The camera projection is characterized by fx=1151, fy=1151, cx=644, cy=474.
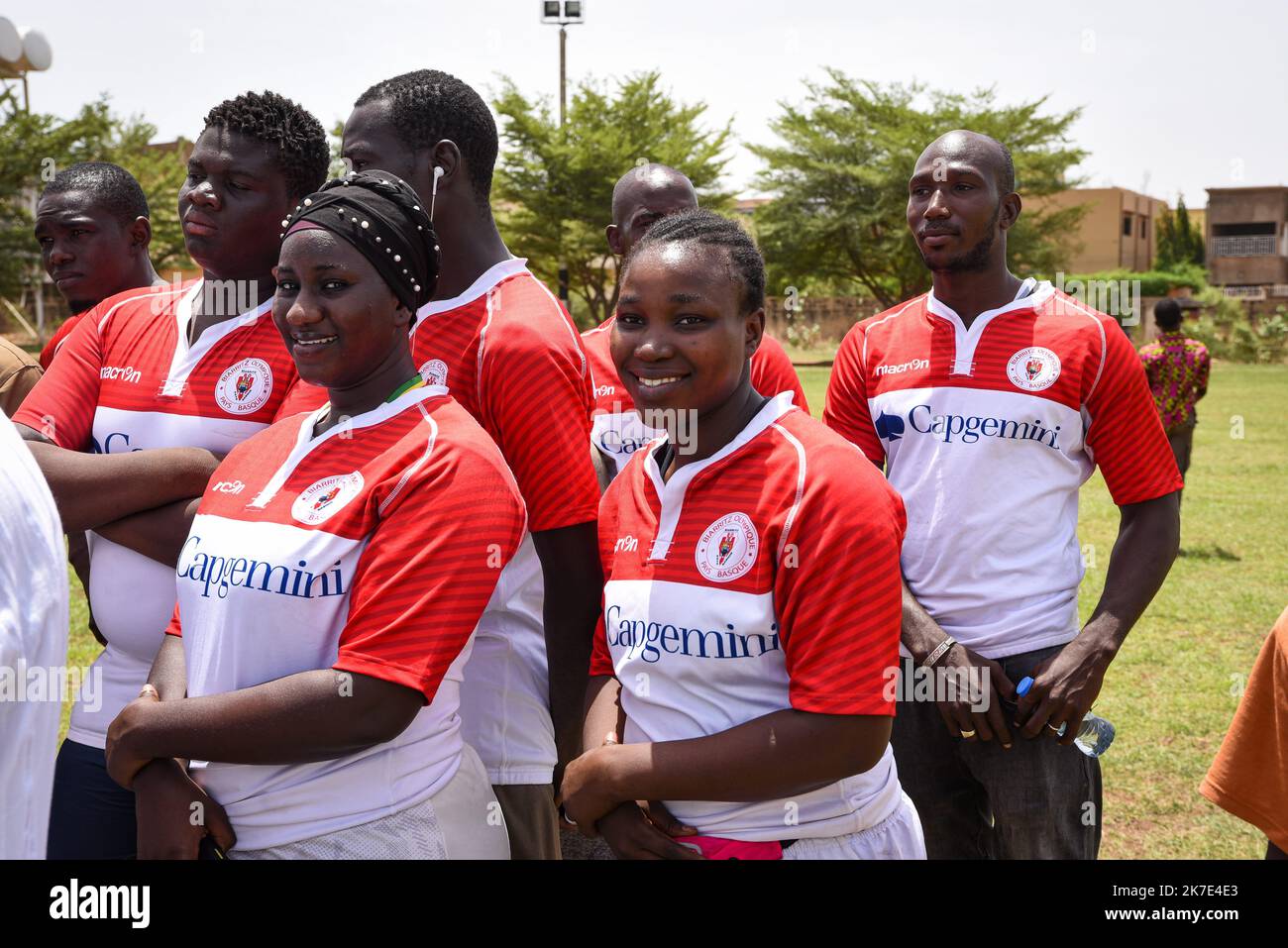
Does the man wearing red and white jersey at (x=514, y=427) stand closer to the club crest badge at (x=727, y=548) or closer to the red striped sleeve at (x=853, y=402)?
the club crest badge at (x=727, y=548)

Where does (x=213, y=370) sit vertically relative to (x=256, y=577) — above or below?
above

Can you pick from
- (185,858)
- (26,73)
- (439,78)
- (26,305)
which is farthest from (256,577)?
(26,305)

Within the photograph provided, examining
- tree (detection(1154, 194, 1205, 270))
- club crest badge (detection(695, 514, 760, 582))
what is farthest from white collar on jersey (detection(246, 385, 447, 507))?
tree (detection(1154, 194, 1205, 270))

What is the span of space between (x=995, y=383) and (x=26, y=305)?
40213 mm

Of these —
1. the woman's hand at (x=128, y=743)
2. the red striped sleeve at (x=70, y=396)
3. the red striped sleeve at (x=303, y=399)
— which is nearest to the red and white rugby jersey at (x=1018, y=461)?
the red striped sleeve at (x=303, y=399)

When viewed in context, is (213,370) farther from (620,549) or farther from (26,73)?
(26,73)

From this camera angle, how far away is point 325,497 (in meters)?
2.06

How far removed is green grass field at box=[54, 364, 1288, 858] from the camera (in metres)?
4.88

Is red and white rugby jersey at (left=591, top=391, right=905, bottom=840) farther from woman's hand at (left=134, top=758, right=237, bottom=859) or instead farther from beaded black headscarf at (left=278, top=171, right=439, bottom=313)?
woman's hand at (left=134, top=758, right=237, bottom=859)

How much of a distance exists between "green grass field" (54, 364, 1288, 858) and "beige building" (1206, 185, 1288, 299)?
45.3 metres

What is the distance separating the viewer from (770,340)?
13.3 ft

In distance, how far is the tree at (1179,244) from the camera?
185 ft

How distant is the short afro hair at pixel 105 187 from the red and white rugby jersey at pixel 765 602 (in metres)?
2.33
